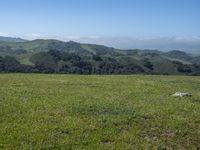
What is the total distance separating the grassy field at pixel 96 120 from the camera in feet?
57.0

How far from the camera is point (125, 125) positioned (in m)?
20.3

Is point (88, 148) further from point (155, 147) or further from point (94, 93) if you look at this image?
point (94, 93)

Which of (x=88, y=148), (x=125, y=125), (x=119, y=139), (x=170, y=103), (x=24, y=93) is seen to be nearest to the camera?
(x=88, y=148)

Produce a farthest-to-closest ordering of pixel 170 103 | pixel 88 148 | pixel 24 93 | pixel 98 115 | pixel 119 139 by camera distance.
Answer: pixel 24 93 → pixel 170 103 → pixel 98 115 → pixel 119 139 → pixel 88 148

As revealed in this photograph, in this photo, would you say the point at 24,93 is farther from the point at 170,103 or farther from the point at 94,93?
the point at 170,103

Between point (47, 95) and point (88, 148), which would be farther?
point (47, 95)

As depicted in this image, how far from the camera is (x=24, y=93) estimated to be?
29.6 meters

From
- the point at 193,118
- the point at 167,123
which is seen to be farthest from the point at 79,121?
the point at 193,118

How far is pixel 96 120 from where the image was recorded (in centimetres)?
2103

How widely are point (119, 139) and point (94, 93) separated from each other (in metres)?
13.3

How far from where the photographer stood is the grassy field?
17.4 meters

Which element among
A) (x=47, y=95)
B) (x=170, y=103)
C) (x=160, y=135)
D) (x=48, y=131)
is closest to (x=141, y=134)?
(x=160, y=135)

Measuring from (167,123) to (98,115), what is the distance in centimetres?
405

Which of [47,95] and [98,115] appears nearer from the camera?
[98,115]
